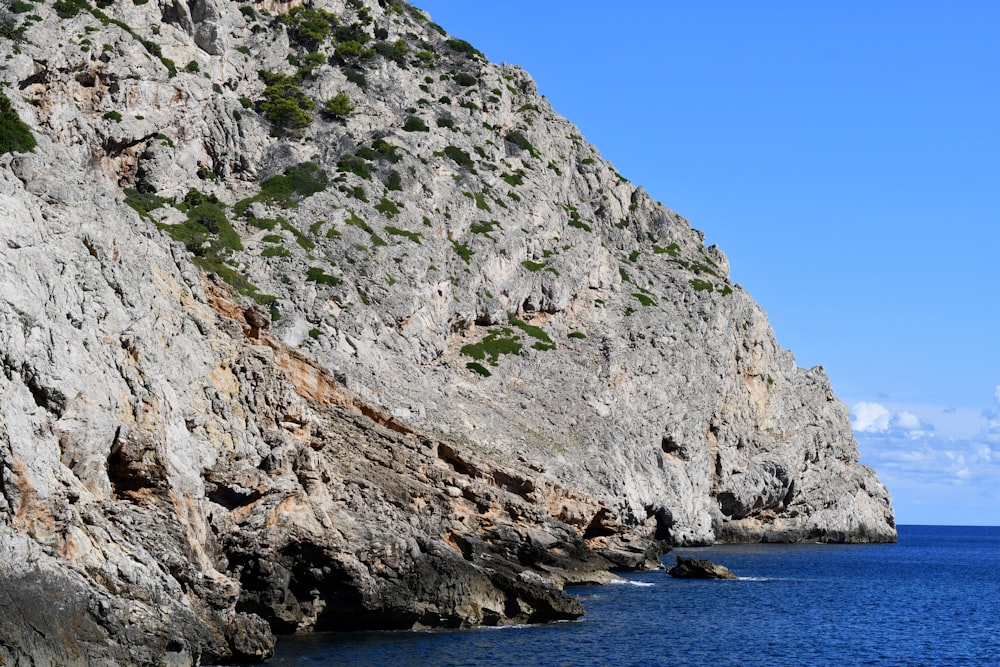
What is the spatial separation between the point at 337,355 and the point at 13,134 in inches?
1099

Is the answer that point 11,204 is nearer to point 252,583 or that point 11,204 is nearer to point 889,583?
point 252,583

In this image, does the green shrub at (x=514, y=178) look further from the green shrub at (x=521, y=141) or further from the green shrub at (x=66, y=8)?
the green shrub at (x=66, y=8)

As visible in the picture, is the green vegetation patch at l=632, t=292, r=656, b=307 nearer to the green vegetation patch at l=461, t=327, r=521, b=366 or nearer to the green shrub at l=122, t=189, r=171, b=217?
the green vegetation patch at l=461, t=327, r=521, b=366

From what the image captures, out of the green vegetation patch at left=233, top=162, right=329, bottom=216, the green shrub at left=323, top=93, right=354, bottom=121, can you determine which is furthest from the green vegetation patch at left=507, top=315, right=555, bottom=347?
the green shrub at left=323, top=93, right=354, bottom=121

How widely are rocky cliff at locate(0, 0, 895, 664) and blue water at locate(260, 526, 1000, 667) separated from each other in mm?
2209

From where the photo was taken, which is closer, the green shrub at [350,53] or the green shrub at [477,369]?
the green shrub at [477,369]

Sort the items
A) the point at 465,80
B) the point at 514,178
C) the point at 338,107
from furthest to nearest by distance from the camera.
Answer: the point at 465,80 < the point at 514,178 < the point at 338,107

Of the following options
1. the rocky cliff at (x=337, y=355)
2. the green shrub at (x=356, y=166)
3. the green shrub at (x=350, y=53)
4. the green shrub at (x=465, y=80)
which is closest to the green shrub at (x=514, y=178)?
the rocky cliff at (x=337, y=355)

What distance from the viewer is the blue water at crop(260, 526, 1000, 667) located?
1569 inches

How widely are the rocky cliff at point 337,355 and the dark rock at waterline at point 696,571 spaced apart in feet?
13.0

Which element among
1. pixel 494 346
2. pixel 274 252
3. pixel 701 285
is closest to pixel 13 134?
pixel 274 252

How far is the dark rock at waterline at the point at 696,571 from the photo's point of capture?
69875mm

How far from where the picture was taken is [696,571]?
229 ft

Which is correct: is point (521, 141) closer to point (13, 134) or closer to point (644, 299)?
point (644, 299)
